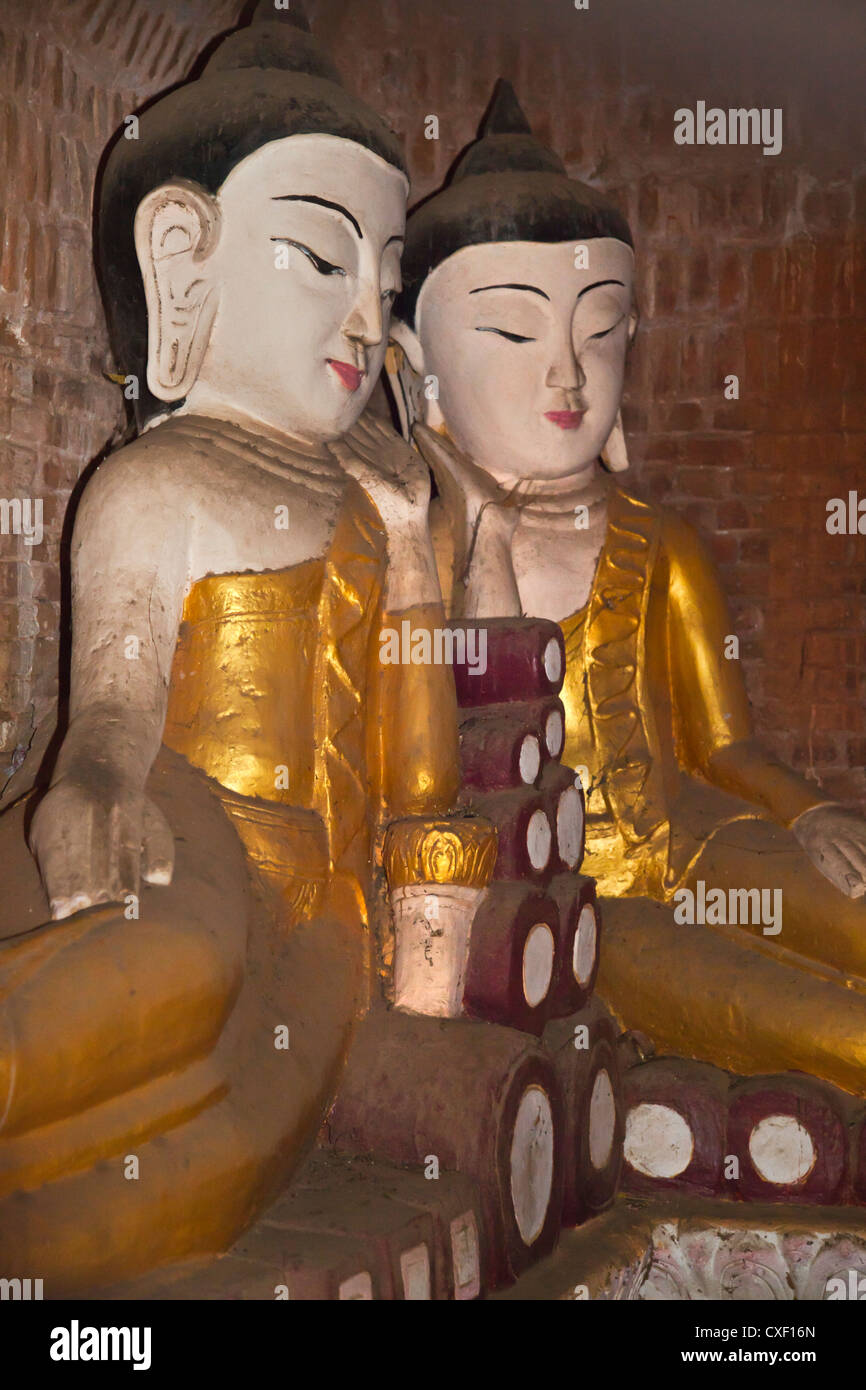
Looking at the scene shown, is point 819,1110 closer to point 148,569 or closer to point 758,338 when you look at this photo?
point 148,569

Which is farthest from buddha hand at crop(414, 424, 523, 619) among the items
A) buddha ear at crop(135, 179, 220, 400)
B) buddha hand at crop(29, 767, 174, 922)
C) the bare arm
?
buddha hand at crop(29, 767, 174, 922)

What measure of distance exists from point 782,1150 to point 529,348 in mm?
1682

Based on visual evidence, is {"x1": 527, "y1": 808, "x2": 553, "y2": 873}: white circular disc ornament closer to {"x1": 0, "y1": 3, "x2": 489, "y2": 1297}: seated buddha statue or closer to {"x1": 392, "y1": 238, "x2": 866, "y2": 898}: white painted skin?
{"x1": 0, "y1": 3, "x2": 489, "y2": 1297}: seated buddha statue

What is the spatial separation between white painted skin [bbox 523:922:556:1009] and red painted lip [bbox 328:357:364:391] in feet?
3.25

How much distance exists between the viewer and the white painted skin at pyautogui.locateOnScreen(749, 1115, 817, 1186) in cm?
292

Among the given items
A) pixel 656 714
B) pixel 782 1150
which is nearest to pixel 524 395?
pixel 656 714

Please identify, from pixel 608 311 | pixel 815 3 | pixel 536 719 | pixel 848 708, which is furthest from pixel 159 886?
pixel 815 3

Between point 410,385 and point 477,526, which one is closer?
point 477,526

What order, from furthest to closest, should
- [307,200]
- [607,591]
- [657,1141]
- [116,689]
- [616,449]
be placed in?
[616,449] < [607,591] < [657,1141] < [307,200] < [116,689]

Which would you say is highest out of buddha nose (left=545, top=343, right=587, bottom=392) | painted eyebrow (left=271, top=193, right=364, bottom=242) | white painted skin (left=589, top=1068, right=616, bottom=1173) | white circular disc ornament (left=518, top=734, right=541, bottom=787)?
painted eyebrow (left=271, top=193, right=364, bottom=242)

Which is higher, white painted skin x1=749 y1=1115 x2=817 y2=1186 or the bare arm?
the bare arm

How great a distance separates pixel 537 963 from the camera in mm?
2723

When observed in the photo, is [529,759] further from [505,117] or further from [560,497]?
[505,117]

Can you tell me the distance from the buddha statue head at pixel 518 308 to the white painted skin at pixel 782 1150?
143cm
